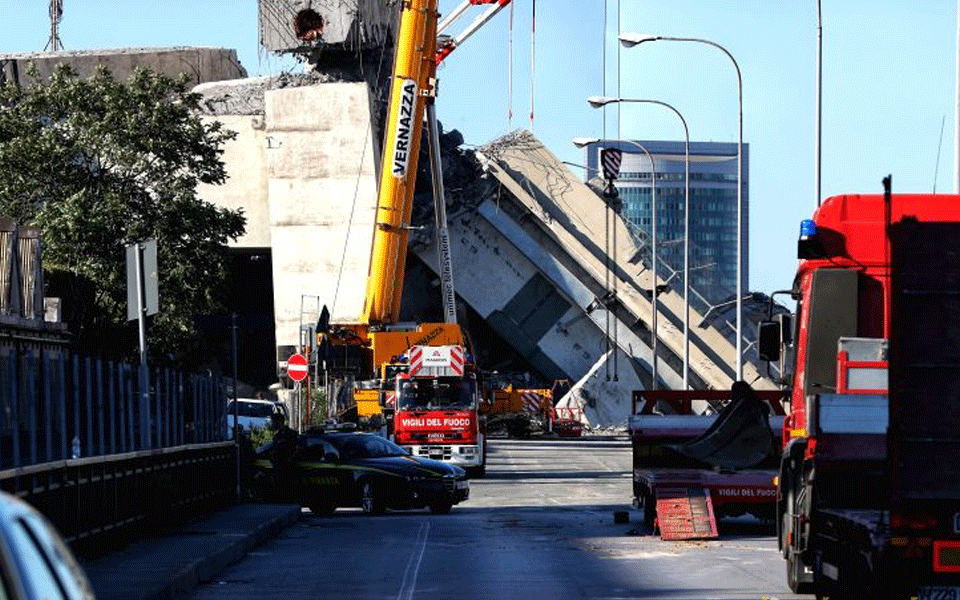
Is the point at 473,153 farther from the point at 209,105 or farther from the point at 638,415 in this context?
the point at 638,415

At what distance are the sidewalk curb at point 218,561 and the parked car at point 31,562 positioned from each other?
31.0 feet

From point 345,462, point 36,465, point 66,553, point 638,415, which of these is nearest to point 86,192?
point 345,462

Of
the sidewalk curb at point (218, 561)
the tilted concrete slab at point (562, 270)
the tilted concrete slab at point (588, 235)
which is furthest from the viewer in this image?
the tilted concrete slab at point (562, 270)

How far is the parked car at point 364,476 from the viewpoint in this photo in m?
30.8

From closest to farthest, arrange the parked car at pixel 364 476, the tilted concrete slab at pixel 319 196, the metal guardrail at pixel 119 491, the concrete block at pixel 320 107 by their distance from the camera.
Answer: the metal guardrail at pixel 119 491, the parked car at pixel 364 476, the concrete block at pixel 320 107, the tilted concrete slab at pixel 319 196

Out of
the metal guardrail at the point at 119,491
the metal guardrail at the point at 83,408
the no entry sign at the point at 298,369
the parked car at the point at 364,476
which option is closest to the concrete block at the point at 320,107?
the no entry sign at the point at 298,369

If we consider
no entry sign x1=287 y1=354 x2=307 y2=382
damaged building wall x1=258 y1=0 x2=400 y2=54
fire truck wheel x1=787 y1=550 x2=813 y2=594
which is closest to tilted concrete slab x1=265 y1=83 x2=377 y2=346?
damaged building wall x1=258 y1=0 x2=400 y2=54

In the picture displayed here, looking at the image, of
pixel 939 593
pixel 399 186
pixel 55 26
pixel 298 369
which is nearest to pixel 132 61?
pixel 55 26

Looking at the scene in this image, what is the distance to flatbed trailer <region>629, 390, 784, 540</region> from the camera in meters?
24.0

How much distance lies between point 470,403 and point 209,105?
44.7 m

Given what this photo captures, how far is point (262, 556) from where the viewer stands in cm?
2186

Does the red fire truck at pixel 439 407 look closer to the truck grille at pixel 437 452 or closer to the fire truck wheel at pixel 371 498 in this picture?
the truck grille at pixel 437 452

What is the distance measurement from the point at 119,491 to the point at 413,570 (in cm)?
378

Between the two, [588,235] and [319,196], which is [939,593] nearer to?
[319,196]
